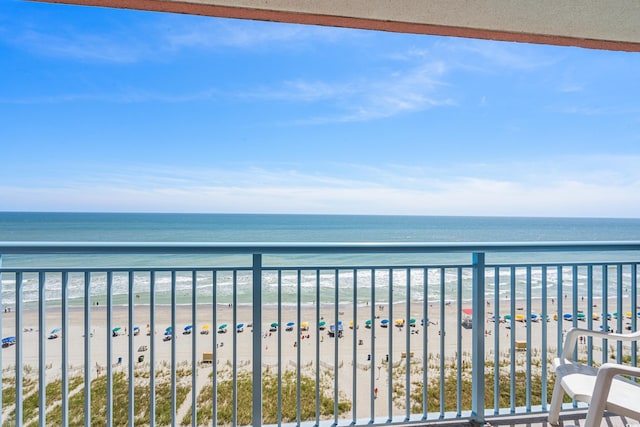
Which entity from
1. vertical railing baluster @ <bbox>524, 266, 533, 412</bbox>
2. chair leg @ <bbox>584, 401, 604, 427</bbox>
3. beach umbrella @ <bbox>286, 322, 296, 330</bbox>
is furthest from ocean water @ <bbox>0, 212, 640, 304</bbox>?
chair leg @ <bbox>584, 401, 604, 427</bbox>

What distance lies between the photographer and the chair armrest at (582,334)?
67.2 inches

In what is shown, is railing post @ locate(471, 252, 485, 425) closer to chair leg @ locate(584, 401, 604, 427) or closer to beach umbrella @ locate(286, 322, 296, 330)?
chair leg @ locate(584, 401, 604, 427)

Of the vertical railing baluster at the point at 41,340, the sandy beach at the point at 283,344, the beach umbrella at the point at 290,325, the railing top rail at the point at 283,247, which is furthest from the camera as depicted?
the beach umbrella at the point at 290,325

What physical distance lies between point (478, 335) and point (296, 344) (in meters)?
1.09

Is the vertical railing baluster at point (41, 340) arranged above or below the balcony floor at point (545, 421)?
above

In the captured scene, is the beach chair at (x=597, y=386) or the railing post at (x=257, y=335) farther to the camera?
the railing post at (x=257, y=335)

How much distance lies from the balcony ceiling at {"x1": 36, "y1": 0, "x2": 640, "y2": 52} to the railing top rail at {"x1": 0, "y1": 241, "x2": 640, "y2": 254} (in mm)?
944

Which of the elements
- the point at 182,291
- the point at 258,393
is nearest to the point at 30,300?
the point at 182,291

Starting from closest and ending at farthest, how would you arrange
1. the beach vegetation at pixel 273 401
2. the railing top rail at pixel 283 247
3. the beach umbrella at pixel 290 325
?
1. the railing top rail at pixel 283 247
2. the beach vegetation at pixel 273 401
3. the beach umbrella at pixel 290 325

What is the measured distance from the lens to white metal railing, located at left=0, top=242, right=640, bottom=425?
5.31 ft

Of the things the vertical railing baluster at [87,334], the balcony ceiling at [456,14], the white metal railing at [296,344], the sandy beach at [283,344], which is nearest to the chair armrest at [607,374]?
the white metal railing at [296,344]

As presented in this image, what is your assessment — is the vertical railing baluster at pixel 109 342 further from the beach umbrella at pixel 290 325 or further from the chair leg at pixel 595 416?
the beach umbrella at pixel 290 325

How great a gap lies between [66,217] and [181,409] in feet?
103

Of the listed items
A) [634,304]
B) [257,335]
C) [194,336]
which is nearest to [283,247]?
[257,335]
